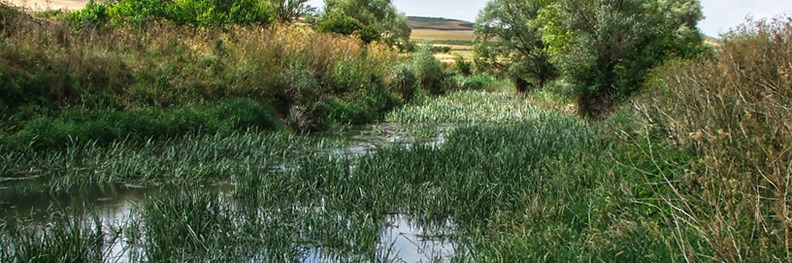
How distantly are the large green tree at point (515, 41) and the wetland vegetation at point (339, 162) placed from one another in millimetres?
12037

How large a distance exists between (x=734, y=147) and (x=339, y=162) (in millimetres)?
6023

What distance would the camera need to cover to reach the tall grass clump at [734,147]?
3758 mm

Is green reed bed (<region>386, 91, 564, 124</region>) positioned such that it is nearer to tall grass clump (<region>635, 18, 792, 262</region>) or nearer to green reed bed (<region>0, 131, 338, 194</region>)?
tall grass clump (<region>635, 18, 792, 262</region>)

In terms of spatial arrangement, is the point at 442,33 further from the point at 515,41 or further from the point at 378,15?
the point at 515,41

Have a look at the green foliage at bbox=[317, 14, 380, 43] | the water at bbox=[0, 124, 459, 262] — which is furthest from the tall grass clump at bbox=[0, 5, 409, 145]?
the green foliage at bbox=[317, 14, 380, 43]

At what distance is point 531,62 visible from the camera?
3397 cm

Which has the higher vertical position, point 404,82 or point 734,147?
point 734,147

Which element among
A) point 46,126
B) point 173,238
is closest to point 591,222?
point 173,238

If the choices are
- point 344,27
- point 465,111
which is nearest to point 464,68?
point 344,27

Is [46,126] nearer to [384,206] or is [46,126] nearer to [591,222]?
[384,206]

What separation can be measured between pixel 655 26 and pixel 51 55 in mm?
18366

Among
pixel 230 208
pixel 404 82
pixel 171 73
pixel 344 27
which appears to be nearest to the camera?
pixel 230 208

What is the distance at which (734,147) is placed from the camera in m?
5.36

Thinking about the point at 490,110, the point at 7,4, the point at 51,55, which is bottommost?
the point at 490,110
